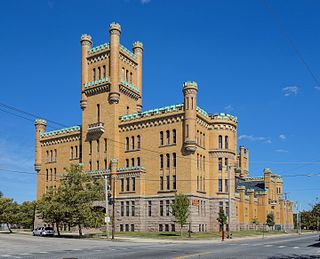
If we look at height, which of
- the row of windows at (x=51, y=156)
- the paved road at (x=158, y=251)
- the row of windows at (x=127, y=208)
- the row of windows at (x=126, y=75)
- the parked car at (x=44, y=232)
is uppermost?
the row of windows at (x=126, y=75)

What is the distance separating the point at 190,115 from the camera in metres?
62.4

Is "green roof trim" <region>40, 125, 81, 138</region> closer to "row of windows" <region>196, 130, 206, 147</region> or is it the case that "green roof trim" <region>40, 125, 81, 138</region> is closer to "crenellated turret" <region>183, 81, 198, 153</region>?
"row of windows" <region>196, 130, 206, 147</region>

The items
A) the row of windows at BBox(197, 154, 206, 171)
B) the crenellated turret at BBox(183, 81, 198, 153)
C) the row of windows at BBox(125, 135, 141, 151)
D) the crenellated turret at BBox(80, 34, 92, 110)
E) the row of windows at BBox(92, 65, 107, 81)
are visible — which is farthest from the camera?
the crenellated turret at BBox(80, 34, 92, 110)

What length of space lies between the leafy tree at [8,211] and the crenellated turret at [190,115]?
108 feet

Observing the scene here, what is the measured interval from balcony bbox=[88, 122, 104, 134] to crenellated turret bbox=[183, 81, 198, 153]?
15.7m

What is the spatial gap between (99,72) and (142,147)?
15.5 meters

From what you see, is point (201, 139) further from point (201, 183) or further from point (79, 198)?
point (79, 198)

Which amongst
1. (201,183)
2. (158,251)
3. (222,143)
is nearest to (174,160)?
(201,183)

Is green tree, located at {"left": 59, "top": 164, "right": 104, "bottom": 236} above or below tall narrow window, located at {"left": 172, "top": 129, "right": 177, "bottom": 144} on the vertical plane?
below

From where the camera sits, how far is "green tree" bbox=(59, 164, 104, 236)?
5333 centimetres

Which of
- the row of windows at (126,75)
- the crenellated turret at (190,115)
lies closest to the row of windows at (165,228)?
the crenellated turret at (190,115)

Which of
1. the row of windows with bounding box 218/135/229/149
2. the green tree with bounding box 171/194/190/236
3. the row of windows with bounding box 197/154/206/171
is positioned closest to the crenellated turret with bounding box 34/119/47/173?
the row of windows with bounding box 197/154/206/171

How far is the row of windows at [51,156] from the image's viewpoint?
8100 cm

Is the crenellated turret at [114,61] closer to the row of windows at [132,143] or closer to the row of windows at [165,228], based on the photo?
the row of windows at [132,143]
